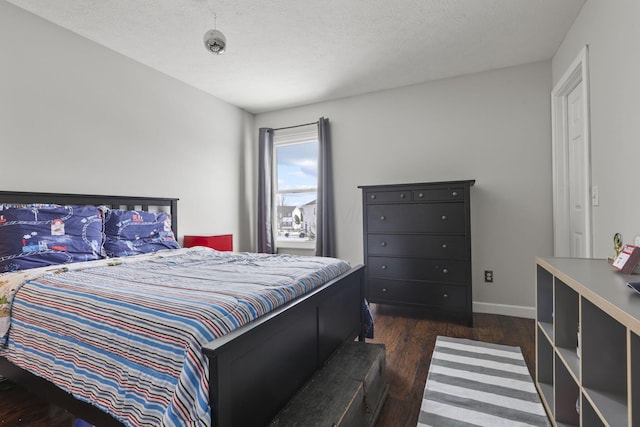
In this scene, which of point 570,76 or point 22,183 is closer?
point 22,183

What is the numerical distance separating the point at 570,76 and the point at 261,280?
9.29ft

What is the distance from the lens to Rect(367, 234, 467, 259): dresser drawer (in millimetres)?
2932

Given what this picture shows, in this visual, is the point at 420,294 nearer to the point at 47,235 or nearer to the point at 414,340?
the point at 414,340

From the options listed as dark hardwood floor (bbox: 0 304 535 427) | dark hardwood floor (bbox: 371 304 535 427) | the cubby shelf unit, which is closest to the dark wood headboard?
dark hardwood floor (bbox: 0 304 535 427)

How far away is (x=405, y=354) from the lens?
2383 millimetres

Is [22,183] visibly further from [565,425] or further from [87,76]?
[565,425]

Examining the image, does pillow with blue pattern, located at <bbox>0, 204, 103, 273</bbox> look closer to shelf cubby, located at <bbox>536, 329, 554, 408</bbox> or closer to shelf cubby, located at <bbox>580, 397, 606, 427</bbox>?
shelf cubby, located at <bbox>580, 397, 606, 427</bbox>

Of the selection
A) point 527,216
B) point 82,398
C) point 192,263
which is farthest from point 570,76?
point 82,398

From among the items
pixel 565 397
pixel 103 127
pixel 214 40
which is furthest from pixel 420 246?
pixel 103 127

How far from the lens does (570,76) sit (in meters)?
2.52

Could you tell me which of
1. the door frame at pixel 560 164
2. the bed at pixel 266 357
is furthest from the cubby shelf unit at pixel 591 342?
the door frame at pixel 560 164

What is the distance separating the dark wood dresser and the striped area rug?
608mm

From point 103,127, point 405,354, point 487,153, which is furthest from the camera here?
point 487,153

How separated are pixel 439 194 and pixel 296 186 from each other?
6.68ft
